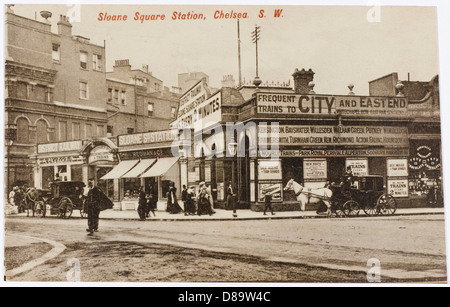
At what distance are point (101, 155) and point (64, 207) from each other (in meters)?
1.39

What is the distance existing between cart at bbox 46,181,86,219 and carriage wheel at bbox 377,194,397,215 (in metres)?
6.28

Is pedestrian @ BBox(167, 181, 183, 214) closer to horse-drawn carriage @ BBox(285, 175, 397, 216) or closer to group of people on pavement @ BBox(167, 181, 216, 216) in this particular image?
group of people on pavement @ BBox(167, 181, 216, 216)

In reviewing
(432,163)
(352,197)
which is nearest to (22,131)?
(352,197)

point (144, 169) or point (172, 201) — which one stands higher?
point (144, 169)

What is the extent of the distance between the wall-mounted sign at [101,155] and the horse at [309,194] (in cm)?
408

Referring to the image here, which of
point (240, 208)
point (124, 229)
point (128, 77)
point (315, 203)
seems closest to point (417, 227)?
point (315, 203)

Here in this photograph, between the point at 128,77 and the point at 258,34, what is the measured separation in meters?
2.74

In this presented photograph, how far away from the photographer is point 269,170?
312 inches

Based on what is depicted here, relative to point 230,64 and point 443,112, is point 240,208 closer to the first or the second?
point 230,64

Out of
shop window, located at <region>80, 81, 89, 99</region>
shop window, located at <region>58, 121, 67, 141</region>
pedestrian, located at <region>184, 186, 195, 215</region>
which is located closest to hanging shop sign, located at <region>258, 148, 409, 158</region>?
pedestrian, located at <region>184, 186, 195, 215</region>

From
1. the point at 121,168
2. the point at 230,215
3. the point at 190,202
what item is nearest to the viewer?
the point at 230,215

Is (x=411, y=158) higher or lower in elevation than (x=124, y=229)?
higher

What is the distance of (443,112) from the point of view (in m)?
7.39

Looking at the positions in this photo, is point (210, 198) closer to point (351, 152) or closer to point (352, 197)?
point (352, 197)
